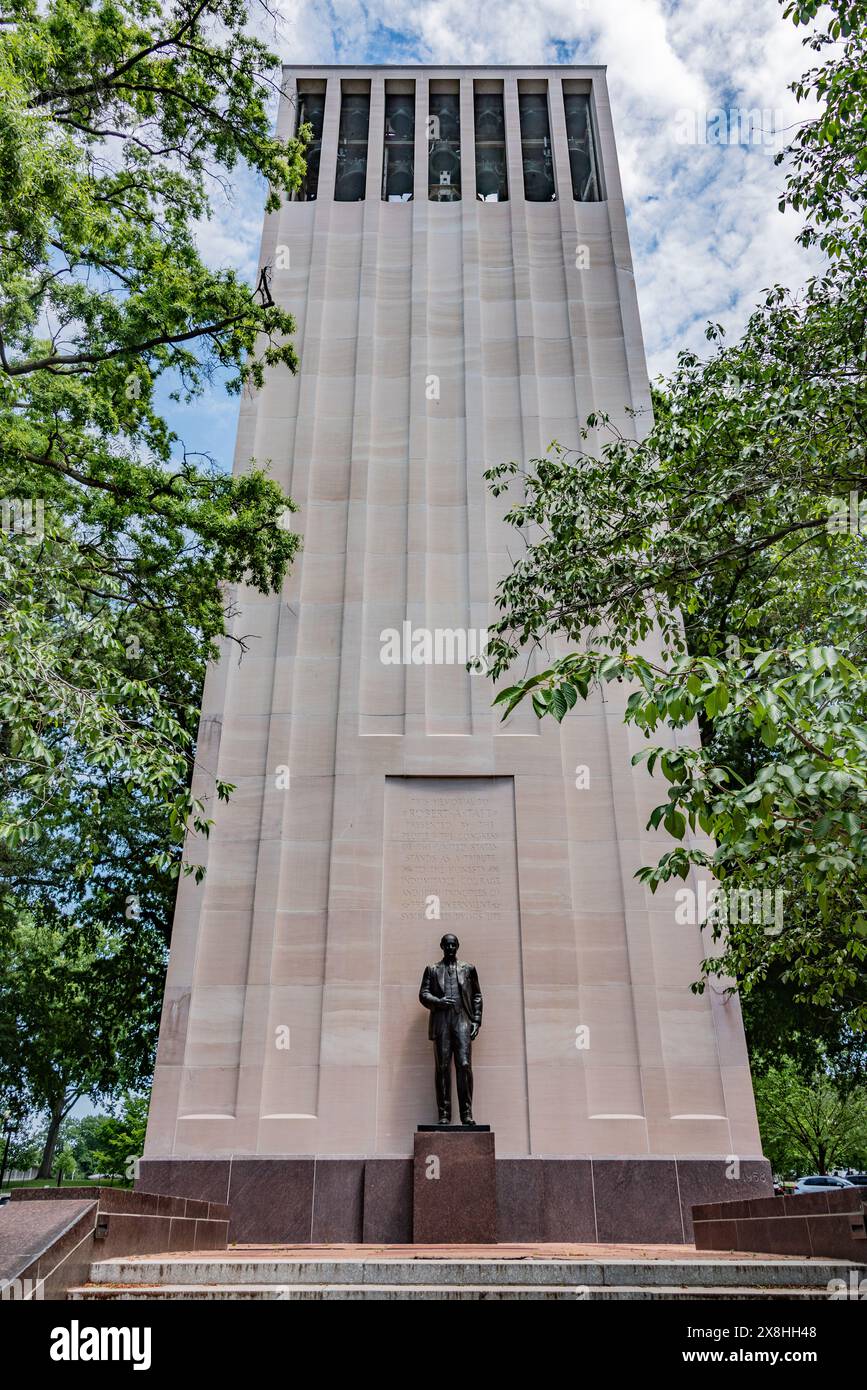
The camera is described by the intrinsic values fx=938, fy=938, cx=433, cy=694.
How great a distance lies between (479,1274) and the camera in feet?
22.4

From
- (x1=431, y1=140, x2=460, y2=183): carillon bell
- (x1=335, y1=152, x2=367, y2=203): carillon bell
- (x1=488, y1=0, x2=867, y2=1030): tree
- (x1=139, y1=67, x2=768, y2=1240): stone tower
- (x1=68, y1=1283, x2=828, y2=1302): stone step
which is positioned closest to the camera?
(x1=68, y1=1283, x2=828, y2=1302): stone step

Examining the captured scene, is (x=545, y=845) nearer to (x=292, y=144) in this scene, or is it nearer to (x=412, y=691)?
(x=412, y=691)

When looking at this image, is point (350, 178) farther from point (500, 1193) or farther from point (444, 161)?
point (500, 1193)

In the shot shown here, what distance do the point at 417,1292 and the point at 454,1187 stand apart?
21.8 feet

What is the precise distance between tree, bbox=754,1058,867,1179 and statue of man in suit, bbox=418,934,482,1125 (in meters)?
28.7

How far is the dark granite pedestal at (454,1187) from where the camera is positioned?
472 inches

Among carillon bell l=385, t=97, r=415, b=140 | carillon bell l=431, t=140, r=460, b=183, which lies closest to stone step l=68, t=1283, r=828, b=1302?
carillon bell l=431, t=140, r=460, b=183

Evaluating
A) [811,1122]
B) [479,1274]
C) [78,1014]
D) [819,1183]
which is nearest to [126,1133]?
[78,1014]

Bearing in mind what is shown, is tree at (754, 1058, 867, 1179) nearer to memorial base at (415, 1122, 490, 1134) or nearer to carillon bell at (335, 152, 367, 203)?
memorial base at (415, 1122, 490, 1134)

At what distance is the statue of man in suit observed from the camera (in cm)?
1356

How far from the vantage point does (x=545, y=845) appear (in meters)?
15.9

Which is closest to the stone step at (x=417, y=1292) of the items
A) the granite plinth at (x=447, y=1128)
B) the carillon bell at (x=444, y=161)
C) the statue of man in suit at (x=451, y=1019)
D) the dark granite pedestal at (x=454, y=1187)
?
the dark granite pedestal at (x=454, y=1187)

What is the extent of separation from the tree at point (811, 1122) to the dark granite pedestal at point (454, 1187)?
29.5 meters
